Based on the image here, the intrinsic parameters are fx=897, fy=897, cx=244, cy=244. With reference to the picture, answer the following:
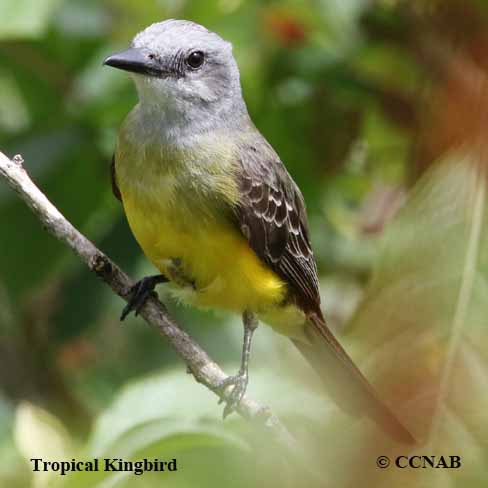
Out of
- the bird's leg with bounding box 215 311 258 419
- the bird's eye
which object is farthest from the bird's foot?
the bird's eye

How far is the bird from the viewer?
3229 millimetres

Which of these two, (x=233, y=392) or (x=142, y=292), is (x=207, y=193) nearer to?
(x=142, y=292)

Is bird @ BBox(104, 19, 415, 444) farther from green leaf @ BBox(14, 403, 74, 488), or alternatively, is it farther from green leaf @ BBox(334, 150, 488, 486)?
green leaf @ BBox(334, 150, 488, 486)

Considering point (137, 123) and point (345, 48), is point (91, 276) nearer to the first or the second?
point (137, 123)

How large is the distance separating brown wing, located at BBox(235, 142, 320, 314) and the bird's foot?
0.63 meters

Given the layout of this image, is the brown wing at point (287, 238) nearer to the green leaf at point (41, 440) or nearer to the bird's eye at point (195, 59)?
the bird's eye at point (195, 59)

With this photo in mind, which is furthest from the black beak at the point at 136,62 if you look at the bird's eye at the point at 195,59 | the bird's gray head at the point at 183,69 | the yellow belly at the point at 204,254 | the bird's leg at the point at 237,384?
the bird's leg at the point at 237,384

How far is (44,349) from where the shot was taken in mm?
4266

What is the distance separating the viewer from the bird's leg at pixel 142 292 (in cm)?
319

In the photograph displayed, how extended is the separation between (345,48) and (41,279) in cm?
167

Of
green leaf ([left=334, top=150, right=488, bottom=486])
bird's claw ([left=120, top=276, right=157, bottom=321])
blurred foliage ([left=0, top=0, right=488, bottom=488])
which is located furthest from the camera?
bird's claw ([left=120, top=276, right=157, bottom=321])

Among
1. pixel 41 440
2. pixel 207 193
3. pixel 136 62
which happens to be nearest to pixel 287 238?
pixel 207 193

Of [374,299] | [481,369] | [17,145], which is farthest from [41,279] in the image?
[481,369]

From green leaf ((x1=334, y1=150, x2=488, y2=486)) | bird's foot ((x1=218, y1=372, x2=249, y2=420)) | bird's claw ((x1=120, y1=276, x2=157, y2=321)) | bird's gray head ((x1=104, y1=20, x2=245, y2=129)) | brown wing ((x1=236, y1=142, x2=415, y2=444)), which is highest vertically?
bird's gray head ((x1=104, y1=20, x2=245, y2=129))
